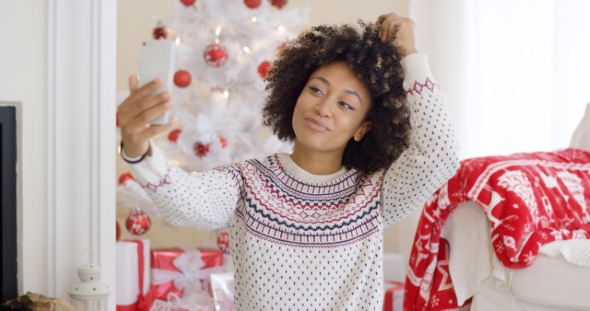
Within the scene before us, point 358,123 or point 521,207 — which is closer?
point 358,123

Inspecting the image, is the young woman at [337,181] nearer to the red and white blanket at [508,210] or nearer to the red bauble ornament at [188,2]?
the red and white blanket at [508,210]

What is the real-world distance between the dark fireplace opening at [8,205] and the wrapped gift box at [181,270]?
1.02 metres

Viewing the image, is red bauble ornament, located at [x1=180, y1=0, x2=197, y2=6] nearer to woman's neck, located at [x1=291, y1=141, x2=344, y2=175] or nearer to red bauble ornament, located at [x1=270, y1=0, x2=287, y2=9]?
red bauble ornament, located at [x1=270, y1=0, x2=287, y2=9]

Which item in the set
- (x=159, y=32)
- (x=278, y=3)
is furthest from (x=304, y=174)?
(x=278, y=3)

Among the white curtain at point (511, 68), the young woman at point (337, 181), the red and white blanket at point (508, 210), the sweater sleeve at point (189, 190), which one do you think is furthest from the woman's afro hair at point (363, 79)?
the white curtain at point (511, 68)

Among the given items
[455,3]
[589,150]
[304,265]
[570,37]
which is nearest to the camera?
[304,265]

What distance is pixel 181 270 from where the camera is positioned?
2.61 meters

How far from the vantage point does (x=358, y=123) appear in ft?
4.24

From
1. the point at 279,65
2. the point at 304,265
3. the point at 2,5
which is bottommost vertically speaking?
the point at 304,265

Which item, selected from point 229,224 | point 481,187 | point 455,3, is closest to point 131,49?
point 455,3

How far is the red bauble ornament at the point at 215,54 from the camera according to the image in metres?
2.64

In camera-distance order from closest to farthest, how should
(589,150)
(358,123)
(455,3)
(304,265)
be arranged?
(304,265) < (358,123) < (589,150) < (455,3)

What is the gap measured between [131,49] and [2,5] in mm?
1777

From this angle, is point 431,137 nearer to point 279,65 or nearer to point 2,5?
point 279,65
